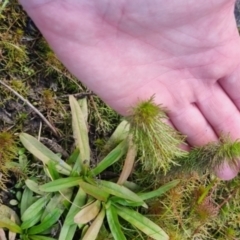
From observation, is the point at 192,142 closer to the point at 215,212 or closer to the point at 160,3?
the point at 215,212

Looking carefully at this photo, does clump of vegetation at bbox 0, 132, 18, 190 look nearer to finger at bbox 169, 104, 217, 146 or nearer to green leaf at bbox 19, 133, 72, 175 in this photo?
green leaf at bbox 19, 133, 72, 175

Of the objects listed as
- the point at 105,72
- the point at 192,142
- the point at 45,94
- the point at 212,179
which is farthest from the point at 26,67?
the point at 212,179

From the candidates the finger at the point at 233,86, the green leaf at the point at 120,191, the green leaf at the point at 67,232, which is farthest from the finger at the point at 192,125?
the green leaf at the point at 67,232

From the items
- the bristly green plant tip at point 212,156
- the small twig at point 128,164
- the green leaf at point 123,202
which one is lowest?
the green leaf at point 123,202

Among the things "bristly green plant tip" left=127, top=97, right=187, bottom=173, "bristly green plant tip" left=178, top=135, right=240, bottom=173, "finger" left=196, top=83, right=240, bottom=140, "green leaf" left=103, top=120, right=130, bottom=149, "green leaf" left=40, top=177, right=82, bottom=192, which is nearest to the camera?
"bristly green plant tip" left=127, top=97, right=187, bottom=173

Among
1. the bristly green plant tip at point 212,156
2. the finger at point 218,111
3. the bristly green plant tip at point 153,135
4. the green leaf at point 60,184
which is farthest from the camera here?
the finger at point 218,111

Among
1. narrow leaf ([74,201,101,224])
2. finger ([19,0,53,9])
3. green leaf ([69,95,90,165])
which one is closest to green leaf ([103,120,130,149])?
green leaf ([69,95,90,165])

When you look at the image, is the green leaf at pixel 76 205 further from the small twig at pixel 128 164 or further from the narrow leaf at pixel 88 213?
the small twig at pixel 128 164
